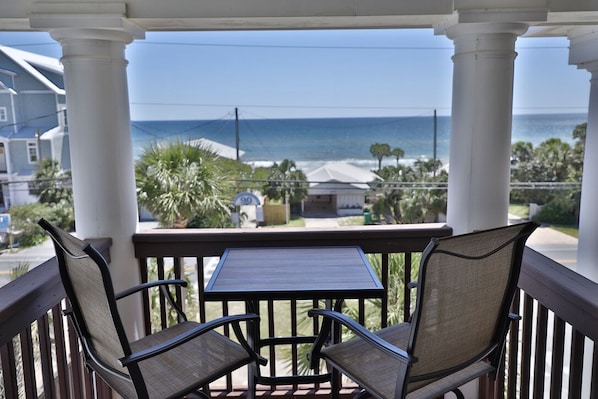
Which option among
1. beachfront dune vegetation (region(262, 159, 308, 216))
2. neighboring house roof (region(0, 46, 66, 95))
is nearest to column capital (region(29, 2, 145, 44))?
neighboring house roof (region(0, 46, 66, 95))

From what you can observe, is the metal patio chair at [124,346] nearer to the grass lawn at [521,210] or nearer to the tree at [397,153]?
the grass lawn at [521,210]

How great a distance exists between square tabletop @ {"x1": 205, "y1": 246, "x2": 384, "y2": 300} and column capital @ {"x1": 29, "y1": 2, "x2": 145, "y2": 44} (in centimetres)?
118

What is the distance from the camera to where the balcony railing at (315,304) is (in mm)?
1441

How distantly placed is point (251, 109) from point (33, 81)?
3391 centimetres

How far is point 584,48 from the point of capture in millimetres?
2725

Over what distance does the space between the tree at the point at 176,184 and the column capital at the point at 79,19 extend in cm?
710

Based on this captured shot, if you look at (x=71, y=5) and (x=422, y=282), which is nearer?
(x=422, y=282)

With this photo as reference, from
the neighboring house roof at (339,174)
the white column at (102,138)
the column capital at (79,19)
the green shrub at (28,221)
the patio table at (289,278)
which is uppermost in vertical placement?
the column capital at (79,19)

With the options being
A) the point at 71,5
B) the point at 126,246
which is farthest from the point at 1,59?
the point at 126,246

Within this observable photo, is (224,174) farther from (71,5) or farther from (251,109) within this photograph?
(251,109)

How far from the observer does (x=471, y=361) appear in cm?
151

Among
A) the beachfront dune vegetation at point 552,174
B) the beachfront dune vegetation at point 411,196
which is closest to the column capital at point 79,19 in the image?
the beachfront dune vegetation at point 411,196

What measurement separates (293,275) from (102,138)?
44.8 inches

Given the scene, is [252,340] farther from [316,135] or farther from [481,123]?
[316,135]
